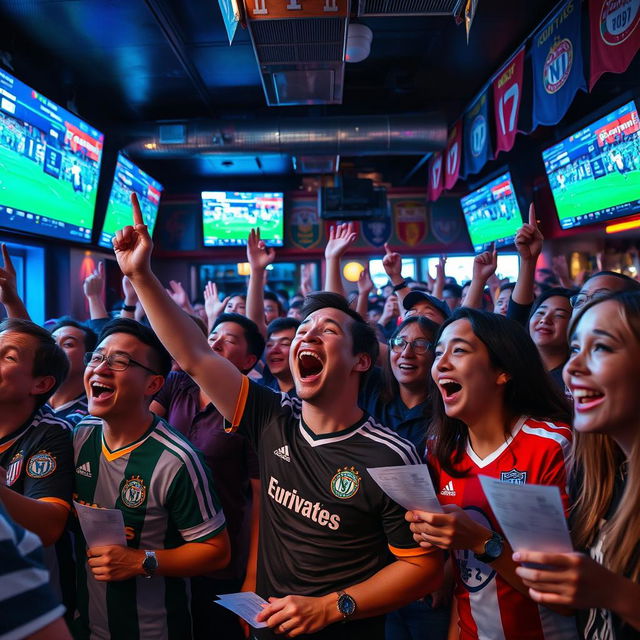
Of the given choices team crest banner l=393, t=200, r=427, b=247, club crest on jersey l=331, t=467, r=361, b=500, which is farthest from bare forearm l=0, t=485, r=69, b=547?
team crest banner l=393, t=200, r=427, b=247

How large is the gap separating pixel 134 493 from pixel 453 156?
633cm

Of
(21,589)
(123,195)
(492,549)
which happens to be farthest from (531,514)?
(123,195)

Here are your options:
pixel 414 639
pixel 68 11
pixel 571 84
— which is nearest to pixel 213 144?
pixel 68 11

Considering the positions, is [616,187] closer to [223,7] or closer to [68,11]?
[223,7]

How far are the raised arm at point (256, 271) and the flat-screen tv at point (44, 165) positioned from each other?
2.23 m

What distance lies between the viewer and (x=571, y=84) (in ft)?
13.0

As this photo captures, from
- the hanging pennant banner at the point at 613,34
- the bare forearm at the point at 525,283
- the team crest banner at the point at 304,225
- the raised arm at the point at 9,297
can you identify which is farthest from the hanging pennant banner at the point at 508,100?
the team crest banner at the point at 304,225

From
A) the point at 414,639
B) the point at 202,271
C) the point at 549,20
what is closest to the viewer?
the point at 414,639

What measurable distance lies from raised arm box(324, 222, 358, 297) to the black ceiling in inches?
109

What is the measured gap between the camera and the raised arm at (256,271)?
3.08 m

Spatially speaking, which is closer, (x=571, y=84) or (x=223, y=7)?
(x=223, y=7)

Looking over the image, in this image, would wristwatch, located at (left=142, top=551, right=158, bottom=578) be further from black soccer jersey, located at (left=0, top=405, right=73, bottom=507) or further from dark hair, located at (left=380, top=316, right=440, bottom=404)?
dark hair, located at (left=380, top=316, right=440, bottom=404)

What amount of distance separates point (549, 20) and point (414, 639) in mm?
4591

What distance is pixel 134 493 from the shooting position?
1.81 meters
